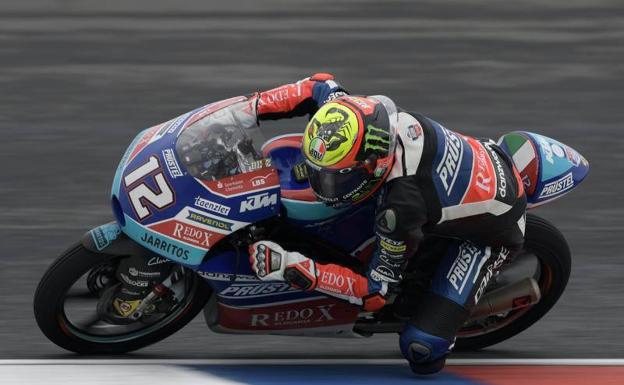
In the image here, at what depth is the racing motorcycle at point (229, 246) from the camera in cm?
536

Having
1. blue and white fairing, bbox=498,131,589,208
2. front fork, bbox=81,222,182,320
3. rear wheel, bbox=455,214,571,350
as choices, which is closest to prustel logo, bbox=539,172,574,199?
blue and white fairing, bbox=498,131,589,208

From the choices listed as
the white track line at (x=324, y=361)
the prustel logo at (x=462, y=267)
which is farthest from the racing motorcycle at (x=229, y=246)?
the prustel logo at (x=462, y=267)

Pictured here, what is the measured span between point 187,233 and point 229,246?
0.77 ft

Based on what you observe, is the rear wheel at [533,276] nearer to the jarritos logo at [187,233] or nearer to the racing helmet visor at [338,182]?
the racing helmet visor at [338,182]

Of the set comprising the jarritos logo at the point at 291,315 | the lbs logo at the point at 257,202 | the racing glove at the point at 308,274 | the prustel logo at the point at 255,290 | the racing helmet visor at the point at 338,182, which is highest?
the racing helmet visor at the point at 338,182

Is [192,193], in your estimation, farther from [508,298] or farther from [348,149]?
[508,298]

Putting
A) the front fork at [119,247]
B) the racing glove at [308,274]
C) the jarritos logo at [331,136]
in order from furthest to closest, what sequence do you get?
the front fork at [119,247] → the racing glove at [308,274] → the jarritos logo at [331,136]

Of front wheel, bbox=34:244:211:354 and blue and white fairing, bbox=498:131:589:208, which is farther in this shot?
blue and white fairing, bbox=498:131:589:208

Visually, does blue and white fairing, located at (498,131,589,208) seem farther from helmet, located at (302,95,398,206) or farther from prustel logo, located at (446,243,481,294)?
helmet, located at (302,95,398,206)

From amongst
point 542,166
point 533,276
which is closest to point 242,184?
point 542,166

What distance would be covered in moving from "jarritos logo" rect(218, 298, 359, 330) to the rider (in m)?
0.25

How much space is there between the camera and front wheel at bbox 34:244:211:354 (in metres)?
5.52

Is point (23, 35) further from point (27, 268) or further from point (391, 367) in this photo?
point (391, 367)

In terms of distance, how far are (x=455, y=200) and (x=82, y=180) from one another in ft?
10.5
